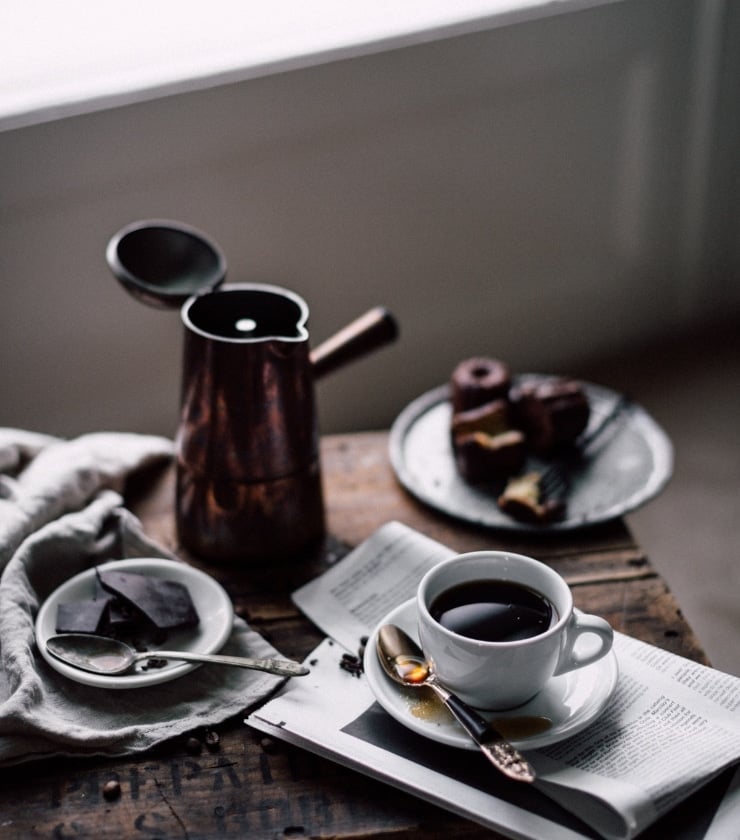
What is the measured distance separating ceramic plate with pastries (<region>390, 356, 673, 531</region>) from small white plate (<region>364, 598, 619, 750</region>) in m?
0.31

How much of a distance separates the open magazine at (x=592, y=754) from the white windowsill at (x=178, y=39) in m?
1.28

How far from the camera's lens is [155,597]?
3.39ft

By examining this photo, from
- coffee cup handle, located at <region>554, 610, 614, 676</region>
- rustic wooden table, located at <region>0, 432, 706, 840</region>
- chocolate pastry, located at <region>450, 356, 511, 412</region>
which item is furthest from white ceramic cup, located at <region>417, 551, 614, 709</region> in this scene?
chocolate pastry, located at <region>450, 356, 511, 412</region>

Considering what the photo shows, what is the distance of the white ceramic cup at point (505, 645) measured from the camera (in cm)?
84

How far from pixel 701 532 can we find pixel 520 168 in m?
0.94

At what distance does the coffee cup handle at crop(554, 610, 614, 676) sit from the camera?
87 centimetres

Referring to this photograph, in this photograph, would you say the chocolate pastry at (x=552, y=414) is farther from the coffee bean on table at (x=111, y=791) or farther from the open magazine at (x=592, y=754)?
the coffee bean on table at (x=111, y=791)

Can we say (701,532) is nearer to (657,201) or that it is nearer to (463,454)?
(657,201)

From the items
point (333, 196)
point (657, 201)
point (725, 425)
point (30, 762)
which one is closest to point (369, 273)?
point (333, 196)

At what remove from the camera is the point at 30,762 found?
92cm

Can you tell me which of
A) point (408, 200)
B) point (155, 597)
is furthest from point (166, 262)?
point (408, 200)

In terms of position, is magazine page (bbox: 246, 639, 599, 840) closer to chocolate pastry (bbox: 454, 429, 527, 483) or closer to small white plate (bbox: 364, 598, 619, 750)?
small white plate (bbox: 364, 598, 619, 750)

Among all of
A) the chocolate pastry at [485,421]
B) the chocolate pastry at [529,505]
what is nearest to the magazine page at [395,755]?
the chocolate pastry at [529,505]

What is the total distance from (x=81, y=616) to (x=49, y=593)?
12 centimetres
